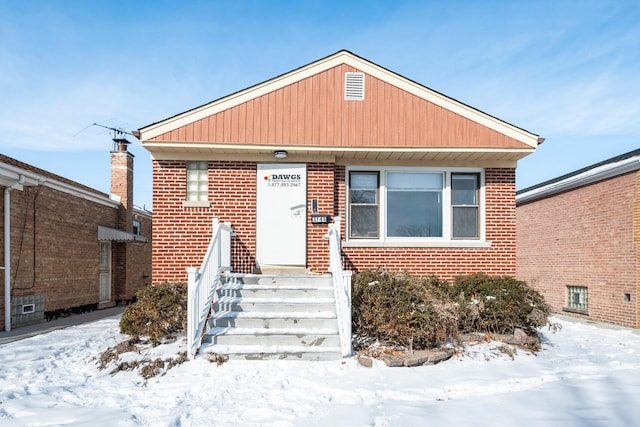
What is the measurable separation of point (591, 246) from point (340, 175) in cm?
848

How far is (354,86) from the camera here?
9469mm

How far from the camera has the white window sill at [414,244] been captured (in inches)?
375

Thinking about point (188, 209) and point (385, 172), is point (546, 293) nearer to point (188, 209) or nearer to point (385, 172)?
point (385, 172)

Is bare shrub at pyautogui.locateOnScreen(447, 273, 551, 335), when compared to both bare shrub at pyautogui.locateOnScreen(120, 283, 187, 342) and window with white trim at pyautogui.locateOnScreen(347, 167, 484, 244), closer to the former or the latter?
window with white trim at pyautogui.locateOnScreen(347, 167, 484, 244)

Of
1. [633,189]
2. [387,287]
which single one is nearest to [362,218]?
[387,287]

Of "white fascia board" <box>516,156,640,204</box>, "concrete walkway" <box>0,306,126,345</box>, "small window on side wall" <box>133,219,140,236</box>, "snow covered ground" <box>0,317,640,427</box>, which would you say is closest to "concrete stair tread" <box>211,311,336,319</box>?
"snow covered ground" <box>0,317,640,427</box>

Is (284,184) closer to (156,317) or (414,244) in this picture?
(414,244)

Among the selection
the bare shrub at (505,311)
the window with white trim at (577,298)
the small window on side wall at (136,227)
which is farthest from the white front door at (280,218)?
the small window on side wall at (136,227)

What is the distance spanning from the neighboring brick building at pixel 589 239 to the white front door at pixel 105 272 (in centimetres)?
1316

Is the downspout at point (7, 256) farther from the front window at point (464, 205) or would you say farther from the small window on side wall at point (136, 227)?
the front window at point (464, 205)

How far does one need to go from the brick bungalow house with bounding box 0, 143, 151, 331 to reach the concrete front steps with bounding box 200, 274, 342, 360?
5813mm

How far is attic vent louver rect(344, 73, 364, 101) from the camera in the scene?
943cm

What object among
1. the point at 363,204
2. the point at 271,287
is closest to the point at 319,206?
the point at 363,204

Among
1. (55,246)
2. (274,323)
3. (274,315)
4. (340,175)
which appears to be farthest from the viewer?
(55,246)
